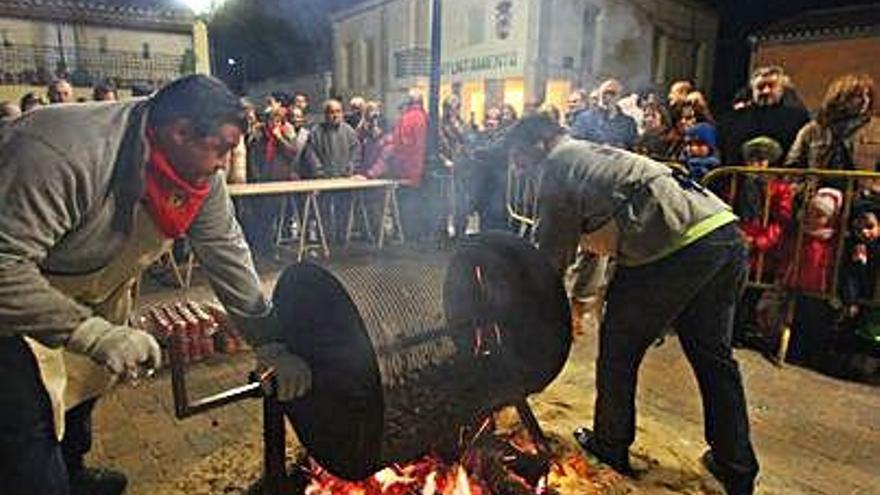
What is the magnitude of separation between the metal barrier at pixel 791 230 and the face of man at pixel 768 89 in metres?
0.87

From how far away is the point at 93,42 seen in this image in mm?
26375

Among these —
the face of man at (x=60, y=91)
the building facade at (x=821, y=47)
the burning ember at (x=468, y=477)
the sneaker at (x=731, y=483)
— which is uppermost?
the building facade at (x=821, y=47)

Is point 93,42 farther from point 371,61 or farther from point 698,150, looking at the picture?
point 698,150

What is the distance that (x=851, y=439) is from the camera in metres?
4.07

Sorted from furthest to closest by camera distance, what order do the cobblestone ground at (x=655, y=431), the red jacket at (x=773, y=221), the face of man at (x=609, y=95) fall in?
1. the face of man at (x=609, y=95)
2. the red jacket at (x=773, y=221)
3. the cobblestone ground at (x=655, y=431)

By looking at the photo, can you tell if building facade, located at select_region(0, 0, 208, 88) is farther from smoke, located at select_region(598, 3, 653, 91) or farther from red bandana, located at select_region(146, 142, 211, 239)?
red bandana, located at select_region(146, 142, 211, 239)

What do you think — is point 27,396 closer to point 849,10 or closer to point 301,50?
point 849,10

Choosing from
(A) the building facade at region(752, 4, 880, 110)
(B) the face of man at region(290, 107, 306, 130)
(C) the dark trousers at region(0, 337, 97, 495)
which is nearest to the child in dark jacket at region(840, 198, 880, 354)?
(C) the dark trousers at region(0, 337, 97, 495)

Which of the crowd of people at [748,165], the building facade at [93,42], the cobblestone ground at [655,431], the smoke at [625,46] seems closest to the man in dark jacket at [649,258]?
the crowd of people at [748,165]

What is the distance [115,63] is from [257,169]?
70.1 feet

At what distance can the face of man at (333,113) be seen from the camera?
9406mm

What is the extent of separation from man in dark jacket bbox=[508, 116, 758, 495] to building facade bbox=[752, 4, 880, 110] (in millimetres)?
12067

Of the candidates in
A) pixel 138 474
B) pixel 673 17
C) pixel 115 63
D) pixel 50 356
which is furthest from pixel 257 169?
pixel 115 63

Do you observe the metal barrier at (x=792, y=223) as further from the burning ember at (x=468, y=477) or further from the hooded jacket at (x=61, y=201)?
the hooded jacket at (x=61, y=201)
